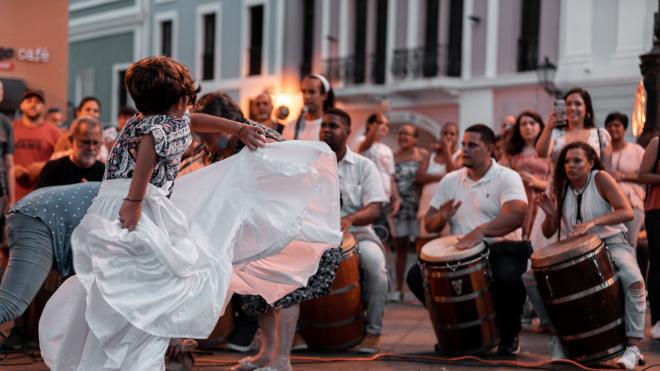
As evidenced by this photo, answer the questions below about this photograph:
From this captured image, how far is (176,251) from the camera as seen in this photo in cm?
525

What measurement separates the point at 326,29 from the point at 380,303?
23109 mm

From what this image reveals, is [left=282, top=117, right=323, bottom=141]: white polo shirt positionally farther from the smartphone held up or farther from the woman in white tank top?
the woman in white tank top

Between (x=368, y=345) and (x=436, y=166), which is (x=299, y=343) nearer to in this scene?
(x=368, y=345)

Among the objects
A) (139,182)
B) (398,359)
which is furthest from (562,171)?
(139,182)

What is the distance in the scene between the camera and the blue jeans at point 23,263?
585cm

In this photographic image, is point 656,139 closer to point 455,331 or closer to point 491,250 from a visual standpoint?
point 491,250

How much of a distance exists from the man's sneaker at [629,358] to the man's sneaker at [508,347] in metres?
0.84

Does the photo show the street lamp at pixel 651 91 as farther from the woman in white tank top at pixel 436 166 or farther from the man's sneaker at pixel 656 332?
the man's sneaker at pixel 656 332

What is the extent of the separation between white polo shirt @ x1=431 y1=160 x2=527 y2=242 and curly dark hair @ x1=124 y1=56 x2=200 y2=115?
3.16 meters

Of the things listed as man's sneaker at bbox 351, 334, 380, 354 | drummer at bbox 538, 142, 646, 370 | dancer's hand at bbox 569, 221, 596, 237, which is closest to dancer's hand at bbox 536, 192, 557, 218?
drummer at bbox 538, 142, 646, 370

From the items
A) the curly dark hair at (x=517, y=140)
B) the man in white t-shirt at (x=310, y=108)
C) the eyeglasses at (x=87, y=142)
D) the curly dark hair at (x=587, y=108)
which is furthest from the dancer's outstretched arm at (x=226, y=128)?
the curly dark hair at (x=517, y=140)

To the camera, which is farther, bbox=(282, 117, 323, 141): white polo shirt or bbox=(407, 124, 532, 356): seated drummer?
bbox=(282, 117, 323, 141): white polo shirt

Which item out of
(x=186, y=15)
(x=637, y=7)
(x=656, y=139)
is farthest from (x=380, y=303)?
(x=186, y=15)

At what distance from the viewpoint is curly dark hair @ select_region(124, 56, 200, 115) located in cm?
532
